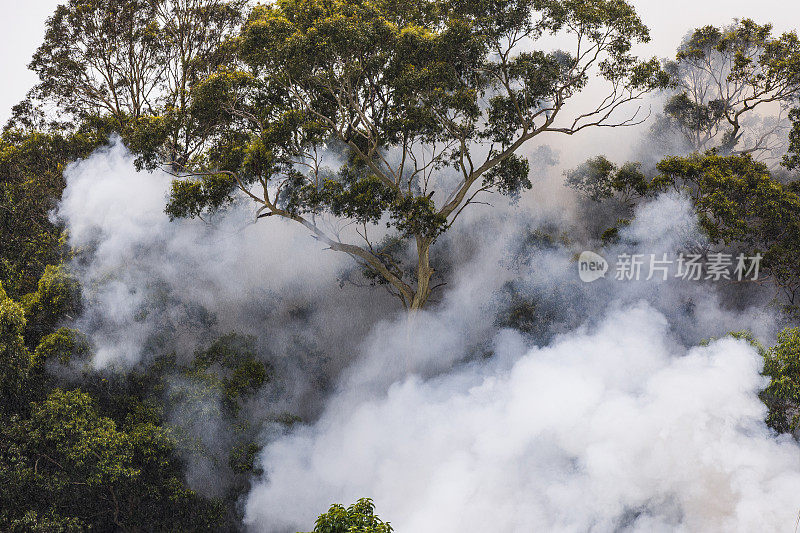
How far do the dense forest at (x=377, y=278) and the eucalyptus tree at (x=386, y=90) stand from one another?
0.06 m

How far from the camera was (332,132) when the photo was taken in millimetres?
12633

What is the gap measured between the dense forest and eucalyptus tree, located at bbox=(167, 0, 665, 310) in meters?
0.06

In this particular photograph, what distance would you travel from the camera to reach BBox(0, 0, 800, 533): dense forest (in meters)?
9.71

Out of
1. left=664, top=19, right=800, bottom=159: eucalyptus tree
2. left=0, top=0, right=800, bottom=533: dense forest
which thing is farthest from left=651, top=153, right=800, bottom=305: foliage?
left=664, top=19, right=800, bottom=159: eucalyptus tree

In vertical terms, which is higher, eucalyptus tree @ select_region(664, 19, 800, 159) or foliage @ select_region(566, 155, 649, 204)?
eucalyptus tree @ select_region(664, 19, 800, 159)

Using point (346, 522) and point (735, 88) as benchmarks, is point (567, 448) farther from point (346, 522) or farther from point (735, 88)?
point (735, 88)

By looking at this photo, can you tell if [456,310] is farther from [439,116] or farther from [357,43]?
[357,43]

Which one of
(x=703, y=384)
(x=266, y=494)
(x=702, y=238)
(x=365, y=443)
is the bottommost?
(x=266, y=494)

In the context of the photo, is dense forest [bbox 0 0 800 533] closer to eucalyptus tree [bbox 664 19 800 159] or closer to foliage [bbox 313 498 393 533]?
eucalyptus tree [bbox 664 19 800 159]

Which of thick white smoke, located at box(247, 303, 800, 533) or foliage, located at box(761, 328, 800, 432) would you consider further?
foliage, located at box(761, 328, 800, 432)

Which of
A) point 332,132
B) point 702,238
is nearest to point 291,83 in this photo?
point 332,132

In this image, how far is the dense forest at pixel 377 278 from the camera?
31.9 ft

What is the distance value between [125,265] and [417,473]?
6.76 meters

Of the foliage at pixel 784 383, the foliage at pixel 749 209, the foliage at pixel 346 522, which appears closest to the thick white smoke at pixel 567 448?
the foliage at pixel 784 383
